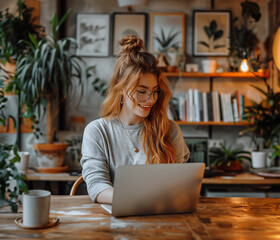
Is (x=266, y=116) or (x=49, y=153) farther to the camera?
(x=266, y=116)

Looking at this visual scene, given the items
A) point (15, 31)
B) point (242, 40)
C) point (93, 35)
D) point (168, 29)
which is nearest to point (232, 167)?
point (242, 40)

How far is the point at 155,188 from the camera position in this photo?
1.15 metres

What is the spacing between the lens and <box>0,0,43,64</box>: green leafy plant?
2.99m

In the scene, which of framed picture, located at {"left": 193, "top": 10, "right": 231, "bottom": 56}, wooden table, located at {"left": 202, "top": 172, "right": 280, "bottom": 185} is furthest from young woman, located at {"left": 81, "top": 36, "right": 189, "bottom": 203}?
framed picture, located at {"left": 193, "top": 10, "right": 231, "bottom": 56}

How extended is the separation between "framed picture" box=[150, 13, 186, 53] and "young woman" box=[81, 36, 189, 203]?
171 cm

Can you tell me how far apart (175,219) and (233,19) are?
2858 millimetres

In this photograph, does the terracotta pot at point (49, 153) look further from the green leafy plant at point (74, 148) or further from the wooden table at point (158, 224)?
the wooden table at point (158, 224)

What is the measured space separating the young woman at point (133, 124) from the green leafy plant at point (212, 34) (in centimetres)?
183

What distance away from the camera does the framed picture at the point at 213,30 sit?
349 centimetres

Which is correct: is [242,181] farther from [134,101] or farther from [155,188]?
[155,188]

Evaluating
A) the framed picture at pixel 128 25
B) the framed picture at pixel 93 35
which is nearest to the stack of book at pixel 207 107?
the framed picture at pixel 128 25

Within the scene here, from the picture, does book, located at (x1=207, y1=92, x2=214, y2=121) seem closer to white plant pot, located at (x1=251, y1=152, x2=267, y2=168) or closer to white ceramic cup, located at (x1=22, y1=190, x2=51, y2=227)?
white plant pot, located at (x1=251, y1=152, x2=267, y2=168)

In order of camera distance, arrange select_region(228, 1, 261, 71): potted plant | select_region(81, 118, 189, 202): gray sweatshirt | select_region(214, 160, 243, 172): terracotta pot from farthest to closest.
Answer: select_region(228, 1, 261, 71): potted plant → select_region(214, 160, 243, 172): terracotta pot → select_region(81, 118, 189, 202): gray sweatshirt

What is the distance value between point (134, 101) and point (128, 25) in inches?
78.8
